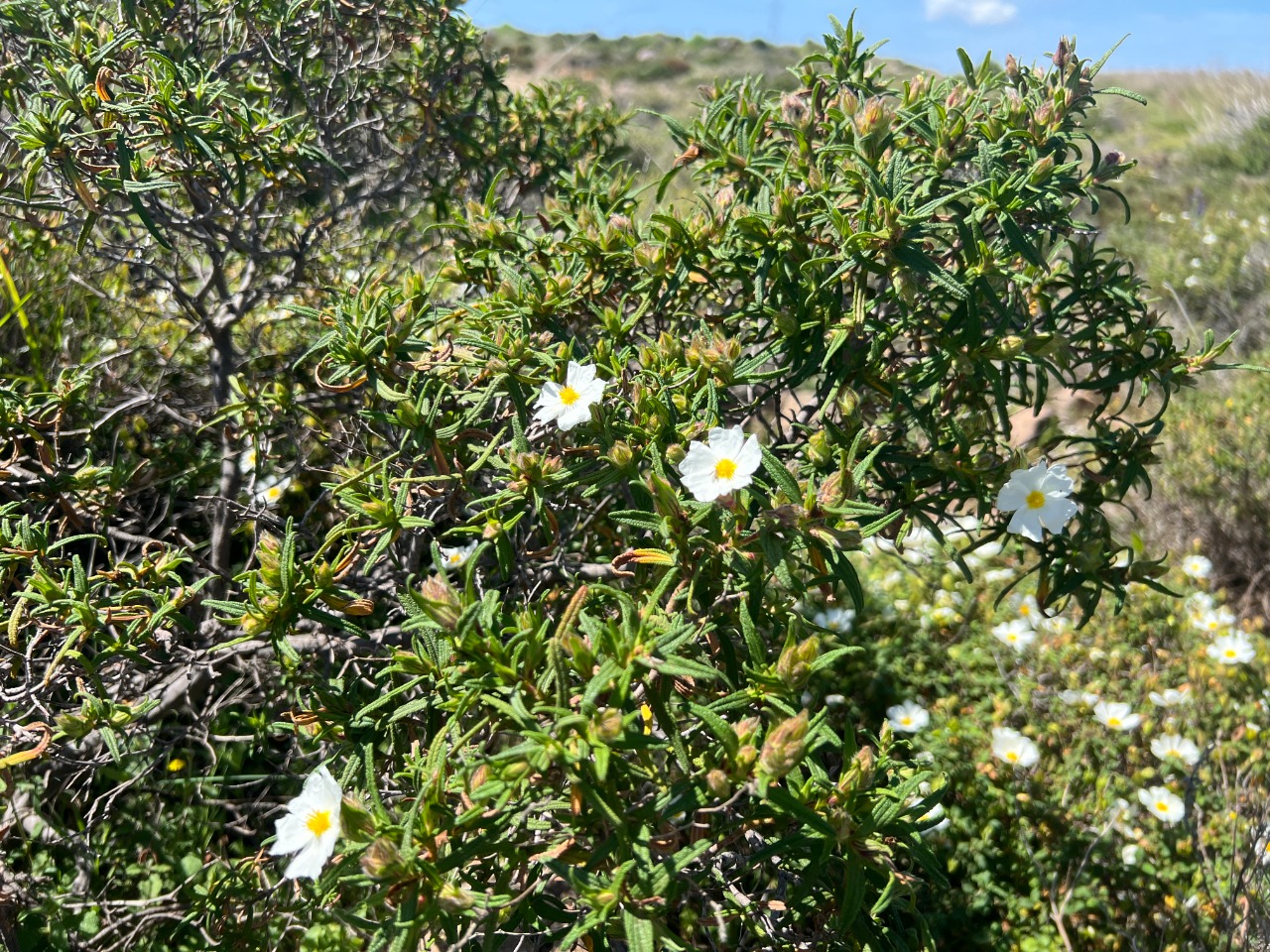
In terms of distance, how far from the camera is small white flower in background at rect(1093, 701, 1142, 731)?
2854mm

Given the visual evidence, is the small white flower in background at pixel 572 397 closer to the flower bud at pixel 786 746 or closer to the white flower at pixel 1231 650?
the flower bud at pixel 786 746

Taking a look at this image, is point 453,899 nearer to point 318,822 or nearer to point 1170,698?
point 318,822

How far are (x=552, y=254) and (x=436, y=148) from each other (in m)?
1.20

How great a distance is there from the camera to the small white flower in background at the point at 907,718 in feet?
9.30

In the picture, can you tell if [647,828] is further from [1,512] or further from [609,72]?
[609,72]

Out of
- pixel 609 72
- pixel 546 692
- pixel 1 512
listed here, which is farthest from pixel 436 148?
pixel 609 72

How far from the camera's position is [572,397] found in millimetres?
1544

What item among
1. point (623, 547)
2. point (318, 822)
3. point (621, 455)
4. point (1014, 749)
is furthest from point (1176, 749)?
point (318, 822)

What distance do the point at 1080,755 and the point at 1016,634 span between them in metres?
0.55

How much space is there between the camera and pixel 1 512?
1.70 m

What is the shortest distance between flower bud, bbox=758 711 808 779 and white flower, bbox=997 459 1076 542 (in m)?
0.76

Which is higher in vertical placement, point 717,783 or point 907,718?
point 717,783

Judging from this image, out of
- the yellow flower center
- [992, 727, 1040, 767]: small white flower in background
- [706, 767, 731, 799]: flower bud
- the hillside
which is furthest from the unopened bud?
[992, 727, 1040, 767]: small white flower in background

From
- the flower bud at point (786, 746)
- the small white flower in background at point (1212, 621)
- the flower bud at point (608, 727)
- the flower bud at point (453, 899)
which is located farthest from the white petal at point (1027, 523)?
the small white flower in background at point (1212, 621)
